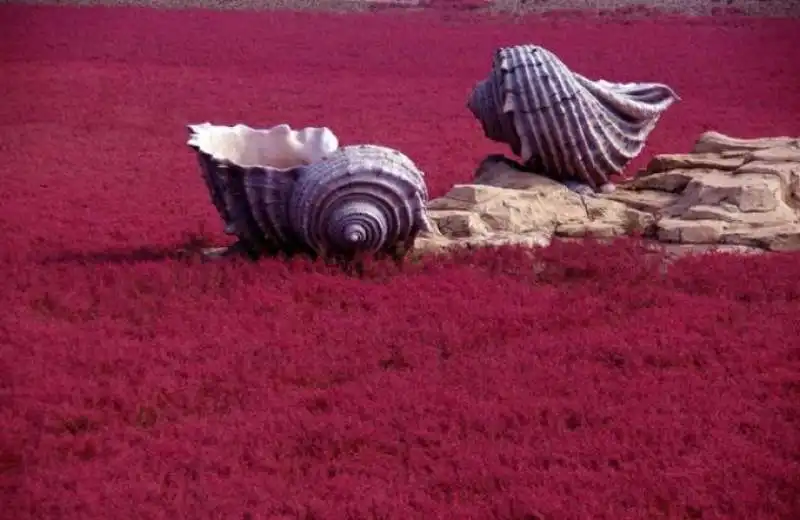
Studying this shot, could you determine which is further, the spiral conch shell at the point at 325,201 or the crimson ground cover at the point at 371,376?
the spiral conch shell at the point at 325,201

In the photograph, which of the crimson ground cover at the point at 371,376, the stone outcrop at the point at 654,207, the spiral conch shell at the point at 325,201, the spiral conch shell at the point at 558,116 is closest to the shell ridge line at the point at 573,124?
the spiral conch shell at the point at 558,116

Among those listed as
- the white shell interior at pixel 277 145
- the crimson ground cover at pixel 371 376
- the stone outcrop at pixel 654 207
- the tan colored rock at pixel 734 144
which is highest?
the white shell interior at pixel 277 145

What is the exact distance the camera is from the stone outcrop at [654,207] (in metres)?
2.95

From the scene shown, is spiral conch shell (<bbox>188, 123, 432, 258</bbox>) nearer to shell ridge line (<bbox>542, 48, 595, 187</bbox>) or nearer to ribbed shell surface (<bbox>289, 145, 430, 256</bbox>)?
ribbed shell surface (<bbox>289, 145, 430, 256</bbox>)

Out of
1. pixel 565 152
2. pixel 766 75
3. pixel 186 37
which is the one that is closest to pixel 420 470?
pixel 565 152

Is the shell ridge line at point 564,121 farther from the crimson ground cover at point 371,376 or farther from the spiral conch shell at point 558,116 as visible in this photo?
the crimson ground cover at point 371,376

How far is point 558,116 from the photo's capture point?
11.0 ft

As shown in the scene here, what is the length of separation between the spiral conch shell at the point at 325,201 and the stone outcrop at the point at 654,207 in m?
0.22

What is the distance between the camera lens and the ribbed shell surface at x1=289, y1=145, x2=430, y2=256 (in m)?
2.67

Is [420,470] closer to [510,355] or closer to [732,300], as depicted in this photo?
[510,355]

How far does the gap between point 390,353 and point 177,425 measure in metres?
0.51

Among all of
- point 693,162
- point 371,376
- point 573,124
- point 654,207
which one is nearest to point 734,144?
point 693,162

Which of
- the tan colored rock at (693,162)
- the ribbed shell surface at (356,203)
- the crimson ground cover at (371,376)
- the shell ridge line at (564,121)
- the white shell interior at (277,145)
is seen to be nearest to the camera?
the crimson ground cover at (371,376)

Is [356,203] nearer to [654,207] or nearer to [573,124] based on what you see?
[573,124]
